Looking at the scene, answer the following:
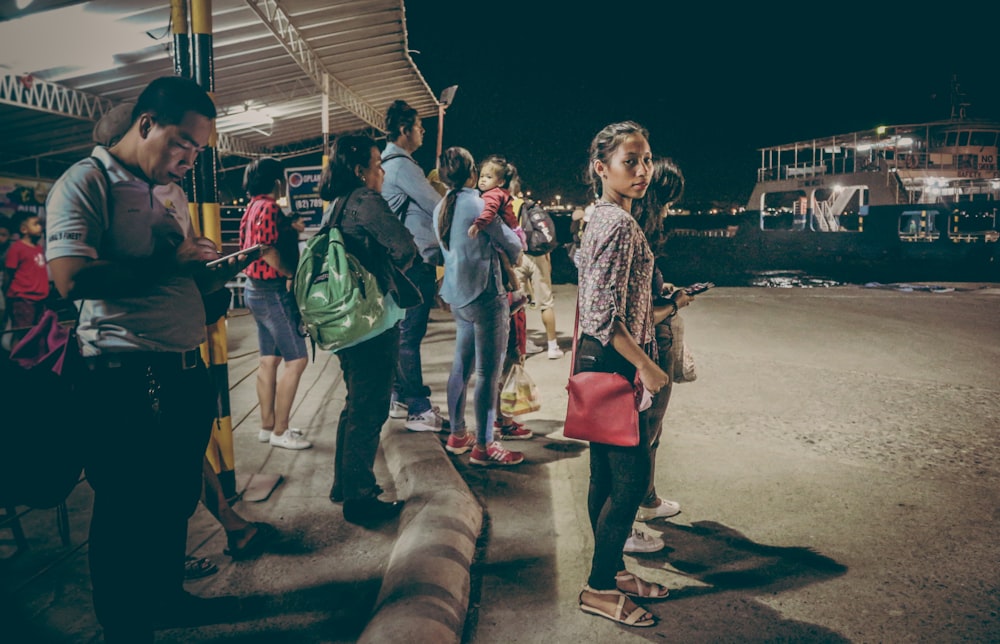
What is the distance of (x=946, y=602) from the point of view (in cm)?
265

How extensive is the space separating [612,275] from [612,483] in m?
0.85

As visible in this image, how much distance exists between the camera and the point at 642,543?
3.17 m

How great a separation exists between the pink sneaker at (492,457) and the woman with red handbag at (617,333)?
159 cm

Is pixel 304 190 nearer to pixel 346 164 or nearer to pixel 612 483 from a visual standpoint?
pixel 346 164

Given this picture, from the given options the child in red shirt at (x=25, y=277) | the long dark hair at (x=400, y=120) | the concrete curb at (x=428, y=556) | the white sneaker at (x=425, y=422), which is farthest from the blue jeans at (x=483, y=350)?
the child in red shirt at (x=25, y=277)

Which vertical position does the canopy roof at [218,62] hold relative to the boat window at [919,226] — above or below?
above

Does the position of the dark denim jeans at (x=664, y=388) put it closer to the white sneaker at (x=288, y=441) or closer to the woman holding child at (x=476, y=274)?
the woman holding child at (x=476, y=274)

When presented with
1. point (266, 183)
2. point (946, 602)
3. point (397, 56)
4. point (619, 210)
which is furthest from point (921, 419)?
point (397, 56)

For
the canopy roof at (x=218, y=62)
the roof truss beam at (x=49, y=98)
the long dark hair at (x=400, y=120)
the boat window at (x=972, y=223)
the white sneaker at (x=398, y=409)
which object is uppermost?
the canopy roof at (x=218, y=62)

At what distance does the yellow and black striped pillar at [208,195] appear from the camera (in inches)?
127

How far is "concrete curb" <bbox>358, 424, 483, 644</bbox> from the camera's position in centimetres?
231

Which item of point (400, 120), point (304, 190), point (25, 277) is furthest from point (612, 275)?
point (304, 190)

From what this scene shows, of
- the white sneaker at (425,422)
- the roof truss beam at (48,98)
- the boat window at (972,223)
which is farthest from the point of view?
the boat window at (972,223)

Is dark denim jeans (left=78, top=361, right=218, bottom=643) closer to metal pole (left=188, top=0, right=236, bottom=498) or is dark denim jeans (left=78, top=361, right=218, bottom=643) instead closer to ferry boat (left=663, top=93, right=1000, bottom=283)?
metal pole (left=188, top=0, right=236, bottom=498)
